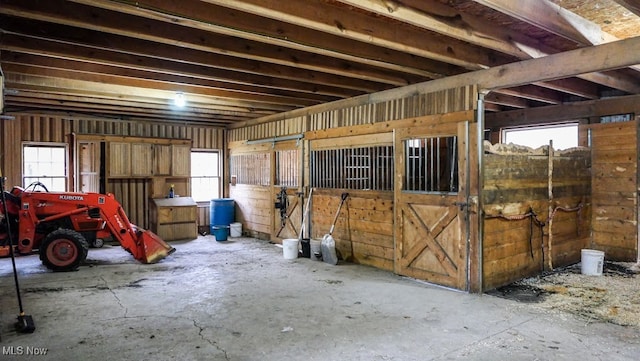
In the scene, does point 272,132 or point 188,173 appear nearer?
point 272,132

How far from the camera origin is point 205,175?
966 centimetres

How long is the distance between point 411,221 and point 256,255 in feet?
9.12

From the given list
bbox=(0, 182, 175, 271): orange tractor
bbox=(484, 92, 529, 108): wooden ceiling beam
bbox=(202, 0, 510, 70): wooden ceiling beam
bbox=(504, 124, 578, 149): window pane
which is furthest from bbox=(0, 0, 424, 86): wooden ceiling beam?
bbox=(504, 124, 578, 149): window pane

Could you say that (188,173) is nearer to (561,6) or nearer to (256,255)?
(256,255)

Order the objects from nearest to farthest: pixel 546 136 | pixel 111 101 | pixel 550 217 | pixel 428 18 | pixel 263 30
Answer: pixel 428 18
pixel 263 30
pixel 550 217
pixel 111 101
pixel 546 136

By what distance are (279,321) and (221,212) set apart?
5.47m

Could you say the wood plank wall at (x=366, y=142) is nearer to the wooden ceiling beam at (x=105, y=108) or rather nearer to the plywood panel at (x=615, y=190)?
the wooden ceiling beam at (x=105, y=108)

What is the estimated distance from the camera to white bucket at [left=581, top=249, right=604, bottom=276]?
5.32 metres

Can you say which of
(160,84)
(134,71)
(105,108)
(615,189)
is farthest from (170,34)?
(615,189)

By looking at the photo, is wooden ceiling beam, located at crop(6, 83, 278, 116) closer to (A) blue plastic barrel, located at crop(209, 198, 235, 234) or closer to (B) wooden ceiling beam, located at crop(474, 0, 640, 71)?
(A) blue plastic barrel, located at crop(209, 198, 235, 234)

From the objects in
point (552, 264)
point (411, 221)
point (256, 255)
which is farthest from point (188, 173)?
point (552, 264)

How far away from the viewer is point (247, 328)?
11.6 ft

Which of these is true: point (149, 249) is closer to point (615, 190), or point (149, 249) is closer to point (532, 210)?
point (532, 210)

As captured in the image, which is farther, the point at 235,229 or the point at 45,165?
the point at 235,229
